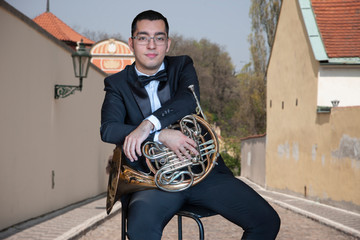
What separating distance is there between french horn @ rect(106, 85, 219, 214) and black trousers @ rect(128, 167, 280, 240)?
0.05 metres

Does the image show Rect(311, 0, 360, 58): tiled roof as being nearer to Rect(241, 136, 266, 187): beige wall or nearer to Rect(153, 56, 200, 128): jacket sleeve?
Rect(241, 136, 266, 187): beige wall

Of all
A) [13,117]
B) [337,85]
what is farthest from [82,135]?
[337,85]

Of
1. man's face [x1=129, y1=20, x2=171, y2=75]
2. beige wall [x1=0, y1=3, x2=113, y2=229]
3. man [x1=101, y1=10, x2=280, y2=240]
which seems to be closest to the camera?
man [x1=101, y1=10, x2=280, y2=240]

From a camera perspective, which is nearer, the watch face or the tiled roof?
the tiled roof

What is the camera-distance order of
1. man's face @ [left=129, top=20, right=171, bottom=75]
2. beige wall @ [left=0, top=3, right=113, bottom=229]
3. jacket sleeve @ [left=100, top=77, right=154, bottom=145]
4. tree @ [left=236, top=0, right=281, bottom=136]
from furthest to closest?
tree @ [left=236, top=0, right=281, bottom=136] < beige wall @ [left=0, top=3, right=113, bottom=229] < man's face @ [left=129, top=20, right=171, bottom=75] < jacket sleeve @ [left=100, top=77, right=154, bottom=145]

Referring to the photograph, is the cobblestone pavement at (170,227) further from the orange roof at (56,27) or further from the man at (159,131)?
the orange roof at (56,27)

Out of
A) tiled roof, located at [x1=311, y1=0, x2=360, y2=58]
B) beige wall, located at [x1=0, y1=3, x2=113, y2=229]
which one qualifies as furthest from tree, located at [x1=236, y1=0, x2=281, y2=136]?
beige wall, located at [x1=0, y1=3, x2=113, y2=229]

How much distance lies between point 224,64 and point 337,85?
4075 centimetres

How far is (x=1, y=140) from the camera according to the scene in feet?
25.1

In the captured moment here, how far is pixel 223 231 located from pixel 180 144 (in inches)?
233

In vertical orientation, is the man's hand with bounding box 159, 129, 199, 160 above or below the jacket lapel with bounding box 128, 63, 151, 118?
below

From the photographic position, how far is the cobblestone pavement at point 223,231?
315 inches

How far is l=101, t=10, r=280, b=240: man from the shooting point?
9.74ft

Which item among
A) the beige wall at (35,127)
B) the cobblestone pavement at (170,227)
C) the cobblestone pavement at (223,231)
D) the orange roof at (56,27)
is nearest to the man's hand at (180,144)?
the cobblestone pavement at (170,227)
